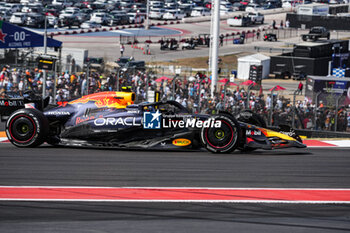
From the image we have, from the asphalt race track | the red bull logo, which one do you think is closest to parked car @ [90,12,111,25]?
the asphalt race track

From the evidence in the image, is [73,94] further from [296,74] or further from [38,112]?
[296,74]

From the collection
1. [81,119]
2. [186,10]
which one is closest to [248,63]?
[81,119]

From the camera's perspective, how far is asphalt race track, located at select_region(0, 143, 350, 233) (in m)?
A: 6.95

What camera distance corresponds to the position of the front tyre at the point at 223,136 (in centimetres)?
1148

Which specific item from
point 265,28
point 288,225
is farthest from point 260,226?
point 265,28

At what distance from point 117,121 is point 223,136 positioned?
2.14 metres

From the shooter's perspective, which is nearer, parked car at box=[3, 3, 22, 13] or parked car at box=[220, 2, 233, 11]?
parked car at box=[3, 3, 22, 13]

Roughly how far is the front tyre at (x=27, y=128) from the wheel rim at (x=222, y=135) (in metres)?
3.29

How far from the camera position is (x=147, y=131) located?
38.9ft

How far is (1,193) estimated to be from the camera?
833 centimetres

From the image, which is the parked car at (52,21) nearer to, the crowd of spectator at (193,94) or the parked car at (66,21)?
the parked car at (66,21)

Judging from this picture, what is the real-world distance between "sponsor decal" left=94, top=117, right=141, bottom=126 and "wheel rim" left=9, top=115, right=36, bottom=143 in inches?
52.2

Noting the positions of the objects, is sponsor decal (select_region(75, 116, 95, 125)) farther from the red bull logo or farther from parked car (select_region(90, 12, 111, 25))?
parked car (select_region(90, 12, 111, 25))

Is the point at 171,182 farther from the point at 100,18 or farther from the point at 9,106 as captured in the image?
the point at 100,18
